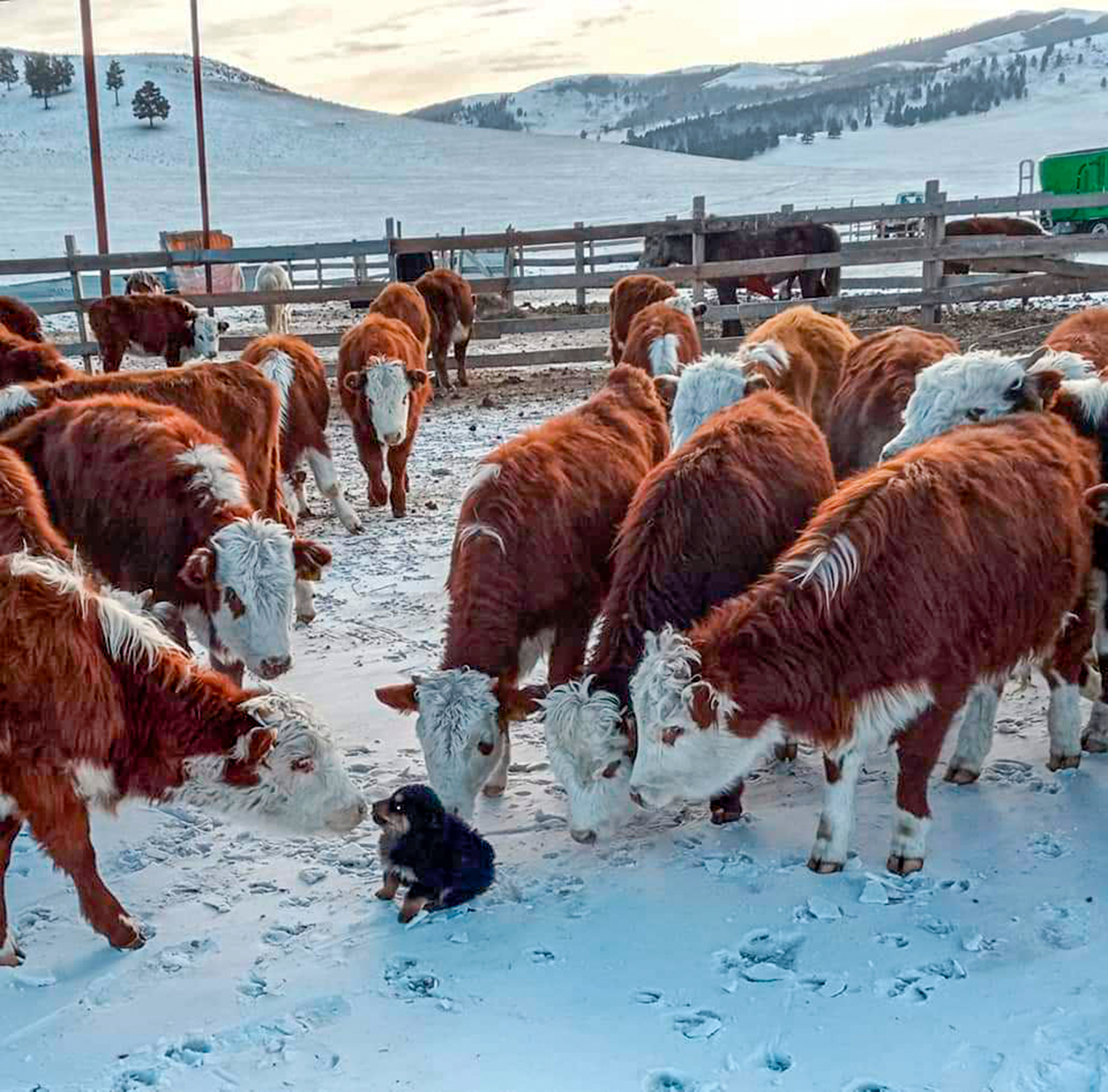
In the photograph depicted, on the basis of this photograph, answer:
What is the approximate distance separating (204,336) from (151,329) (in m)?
0.64

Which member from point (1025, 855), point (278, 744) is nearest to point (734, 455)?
point (1025, 855)

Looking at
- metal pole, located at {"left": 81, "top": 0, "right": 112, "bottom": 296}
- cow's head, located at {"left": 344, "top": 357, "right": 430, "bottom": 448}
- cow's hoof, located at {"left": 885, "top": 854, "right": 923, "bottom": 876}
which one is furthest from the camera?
metal pole, located at {"left": 81, "top": 0, "right": 112, "bottom": 296}

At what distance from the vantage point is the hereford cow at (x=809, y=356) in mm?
8141

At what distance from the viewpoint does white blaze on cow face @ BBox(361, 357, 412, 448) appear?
9.27 metres

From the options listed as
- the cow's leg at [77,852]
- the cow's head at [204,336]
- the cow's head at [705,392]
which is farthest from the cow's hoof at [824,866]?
the cow's head at [204,336]

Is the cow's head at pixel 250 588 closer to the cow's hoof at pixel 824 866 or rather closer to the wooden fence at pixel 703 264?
the cow's hoof at pixel 824 866

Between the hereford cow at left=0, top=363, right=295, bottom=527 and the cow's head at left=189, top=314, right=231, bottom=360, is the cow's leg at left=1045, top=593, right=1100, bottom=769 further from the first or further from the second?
the cow's head at left=189, top=314, right=231, bottom=360

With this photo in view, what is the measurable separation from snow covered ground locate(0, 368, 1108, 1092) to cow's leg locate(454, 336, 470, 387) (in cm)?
1055

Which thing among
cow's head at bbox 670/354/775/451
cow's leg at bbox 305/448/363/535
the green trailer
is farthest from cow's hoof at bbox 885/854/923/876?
the green trailer

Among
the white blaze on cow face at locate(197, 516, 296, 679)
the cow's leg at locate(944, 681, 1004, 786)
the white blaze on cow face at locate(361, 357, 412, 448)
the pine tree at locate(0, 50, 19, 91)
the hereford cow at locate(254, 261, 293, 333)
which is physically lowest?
the cow's leg at locate(944, 681, 1004, 786)

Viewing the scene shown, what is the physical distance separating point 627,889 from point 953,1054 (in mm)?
1297

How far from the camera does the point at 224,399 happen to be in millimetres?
7262

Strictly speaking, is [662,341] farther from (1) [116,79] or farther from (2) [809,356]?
(1) [116,79]

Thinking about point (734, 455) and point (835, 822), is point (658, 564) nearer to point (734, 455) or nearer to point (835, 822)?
point (734, 455)
